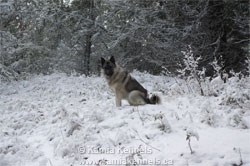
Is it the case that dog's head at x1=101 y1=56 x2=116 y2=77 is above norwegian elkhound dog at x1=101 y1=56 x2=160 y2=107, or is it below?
above

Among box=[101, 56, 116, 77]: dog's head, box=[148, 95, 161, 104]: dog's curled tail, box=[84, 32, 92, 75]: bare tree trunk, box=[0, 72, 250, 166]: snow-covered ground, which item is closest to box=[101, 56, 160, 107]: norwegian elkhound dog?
box=[101, 56, 116, 77]: dog's head

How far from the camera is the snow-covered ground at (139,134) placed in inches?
174

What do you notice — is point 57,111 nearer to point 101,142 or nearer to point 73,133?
point 73,133

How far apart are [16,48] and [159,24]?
7.96 meters

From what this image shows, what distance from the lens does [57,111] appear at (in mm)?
8219

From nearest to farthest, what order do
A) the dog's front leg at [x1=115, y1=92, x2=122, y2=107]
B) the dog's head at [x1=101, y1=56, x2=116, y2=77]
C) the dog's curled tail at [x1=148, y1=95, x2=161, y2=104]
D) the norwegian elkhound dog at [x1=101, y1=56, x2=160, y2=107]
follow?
the dog's curled tail at [x1=148, y1=95, x2=161, y2=104] < the norwegian elkhound dog at [x1=101, y1=56, x2=160, y2=107] < the dog's front leg at [x1=115, y1=92, x2=122, y2=107] < the dog's head at [x1=101, y1=56, x2=116, y2=77]

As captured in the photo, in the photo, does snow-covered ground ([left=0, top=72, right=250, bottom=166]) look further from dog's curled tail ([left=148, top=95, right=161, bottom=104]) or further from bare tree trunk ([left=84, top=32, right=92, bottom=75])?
bare tree trunk ([left=84, top=32, right=92, bottom=75])

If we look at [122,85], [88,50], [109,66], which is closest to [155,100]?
[122,85]

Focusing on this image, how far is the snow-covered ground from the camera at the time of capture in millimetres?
4410

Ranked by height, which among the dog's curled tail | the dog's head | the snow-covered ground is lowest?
the snow-covered ground

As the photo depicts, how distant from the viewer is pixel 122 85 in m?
8.22

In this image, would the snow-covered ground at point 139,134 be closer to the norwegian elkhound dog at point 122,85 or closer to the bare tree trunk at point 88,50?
the norwegian elkhound dog at point 122,85

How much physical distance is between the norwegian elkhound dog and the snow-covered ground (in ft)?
1.62

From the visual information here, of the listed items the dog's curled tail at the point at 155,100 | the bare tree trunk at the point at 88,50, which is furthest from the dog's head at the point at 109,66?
the bare tree trunk at the point at 88,50
